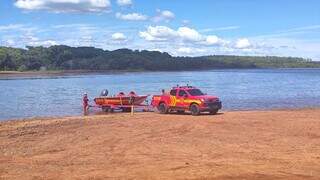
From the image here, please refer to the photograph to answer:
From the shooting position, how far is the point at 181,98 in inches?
1275

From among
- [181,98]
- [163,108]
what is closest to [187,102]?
[181,98]

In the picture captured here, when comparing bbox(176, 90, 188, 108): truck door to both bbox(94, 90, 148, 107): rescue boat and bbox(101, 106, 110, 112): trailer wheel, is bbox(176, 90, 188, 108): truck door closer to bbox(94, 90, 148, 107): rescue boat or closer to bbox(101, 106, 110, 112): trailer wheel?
bbox(94, 90, 148, 107): rescue boat

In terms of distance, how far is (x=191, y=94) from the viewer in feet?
106

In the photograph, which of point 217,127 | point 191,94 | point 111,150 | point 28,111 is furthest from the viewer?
point 28,111

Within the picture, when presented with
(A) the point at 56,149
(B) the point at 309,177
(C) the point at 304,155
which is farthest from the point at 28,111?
(B) the point at 309,177

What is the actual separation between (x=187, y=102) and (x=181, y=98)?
552mm

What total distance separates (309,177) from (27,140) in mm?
10846

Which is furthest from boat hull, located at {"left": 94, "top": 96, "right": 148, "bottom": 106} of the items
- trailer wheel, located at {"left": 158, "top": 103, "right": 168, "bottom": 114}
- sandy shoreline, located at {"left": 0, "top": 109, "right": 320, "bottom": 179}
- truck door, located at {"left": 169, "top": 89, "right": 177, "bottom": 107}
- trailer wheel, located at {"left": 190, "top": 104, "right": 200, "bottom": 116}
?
sandy shoreline, located at {"left": 0, "top": 109, "right": 320, "bottom": 179}

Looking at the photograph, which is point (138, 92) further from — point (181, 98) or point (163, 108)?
point (181, 98)

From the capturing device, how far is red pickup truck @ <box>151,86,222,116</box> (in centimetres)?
3136

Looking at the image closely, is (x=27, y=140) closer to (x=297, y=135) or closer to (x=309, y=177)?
(x=297, y=135)

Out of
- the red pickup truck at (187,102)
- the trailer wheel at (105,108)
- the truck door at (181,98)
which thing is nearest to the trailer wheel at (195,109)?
the red pickup truck at (187,102)

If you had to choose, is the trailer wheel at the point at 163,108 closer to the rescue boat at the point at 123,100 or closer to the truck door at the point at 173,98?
the truck door at the point at 173,98

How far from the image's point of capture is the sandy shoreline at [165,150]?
12.8 metres
